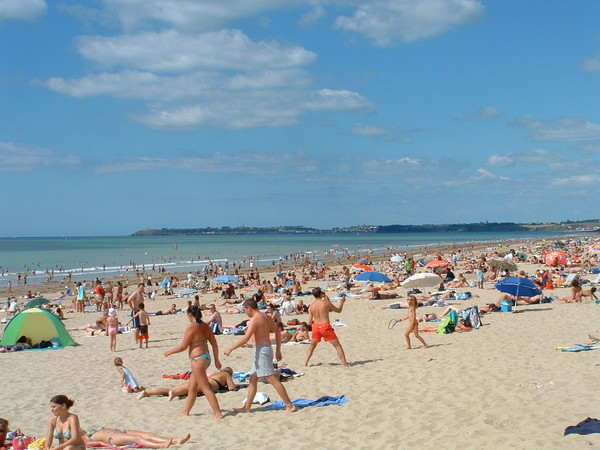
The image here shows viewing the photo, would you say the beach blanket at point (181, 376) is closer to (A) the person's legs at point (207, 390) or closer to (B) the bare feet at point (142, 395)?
(B) the bare feet at point (142, 395)

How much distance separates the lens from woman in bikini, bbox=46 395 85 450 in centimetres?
536

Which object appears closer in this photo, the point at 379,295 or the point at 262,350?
the point at 262,350

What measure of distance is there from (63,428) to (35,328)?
854 centimetres

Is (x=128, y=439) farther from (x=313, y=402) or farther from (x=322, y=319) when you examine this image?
(x=322, y=319)

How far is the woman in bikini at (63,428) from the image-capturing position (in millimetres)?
5355

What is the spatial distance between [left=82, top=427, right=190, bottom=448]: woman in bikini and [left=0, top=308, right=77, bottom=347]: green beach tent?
25.4ft

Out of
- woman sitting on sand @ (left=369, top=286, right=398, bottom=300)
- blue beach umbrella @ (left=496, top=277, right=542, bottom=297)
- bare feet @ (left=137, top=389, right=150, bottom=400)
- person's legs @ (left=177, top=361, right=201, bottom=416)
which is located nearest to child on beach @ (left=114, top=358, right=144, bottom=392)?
bare feet @ (left=137, top=389, right=150, bottom=400)

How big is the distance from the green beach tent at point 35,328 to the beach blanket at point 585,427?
1107cm

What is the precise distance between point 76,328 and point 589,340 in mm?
13297

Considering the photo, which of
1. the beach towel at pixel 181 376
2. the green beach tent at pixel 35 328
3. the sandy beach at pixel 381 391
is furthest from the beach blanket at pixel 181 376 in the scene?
the green beach tent at pixel 35 328

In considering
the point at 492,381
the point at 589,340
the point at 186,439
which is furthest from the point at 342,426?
the point at 589,340

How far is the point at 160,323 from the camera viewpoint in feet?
56.5

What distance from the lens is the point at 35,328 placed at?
13219 millimetres

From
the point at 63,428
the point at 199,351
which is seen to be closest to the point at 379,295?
the point at 199,351
